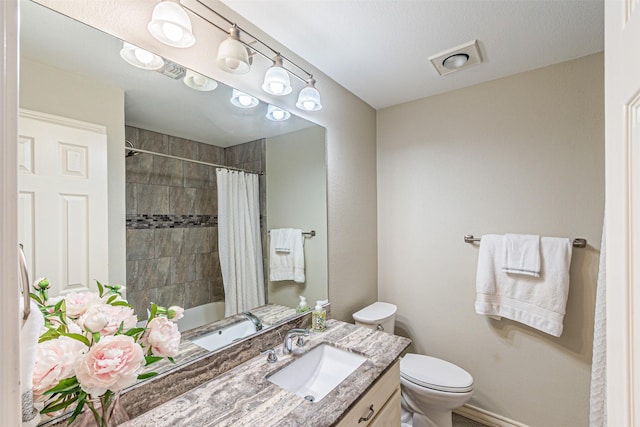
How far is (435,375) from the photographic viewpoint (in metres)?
1.67

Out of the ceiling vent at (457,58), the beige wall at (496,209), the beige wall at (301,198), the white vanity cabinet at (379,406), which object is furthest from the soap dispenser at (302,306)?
the ceiling vent at (457,58)

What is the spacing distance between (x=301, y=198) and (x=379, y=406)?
1127 mm

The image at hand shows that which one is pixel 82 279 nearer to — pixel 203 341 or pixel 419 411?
pixel 203 341

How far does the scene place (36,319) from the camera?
1.38ft

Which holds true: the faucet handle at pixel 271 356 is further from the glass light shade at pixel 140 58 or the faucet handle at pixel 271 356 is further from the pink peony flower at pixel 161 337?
the glass light shade at pixel 140 58

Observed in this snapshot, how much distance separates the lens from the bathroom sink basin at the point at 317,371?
121cm

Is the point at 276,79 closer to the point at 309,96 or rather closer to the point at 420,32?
the point at 309,96

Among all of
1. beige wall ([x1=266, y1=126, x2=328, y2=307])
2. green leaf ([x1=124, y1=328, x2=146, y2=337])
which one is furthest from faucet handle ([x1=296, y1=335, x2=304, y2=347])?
green leaf ([x1=124, y1=328, x2=146, y2=337])

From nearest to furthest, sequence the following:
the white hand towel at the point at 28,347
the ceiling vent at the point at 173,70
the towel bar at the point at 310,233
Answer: the white hand towel at the point at 28,347, the ceiling vent at the point at 173,70, the towel bar at the point at 310,233

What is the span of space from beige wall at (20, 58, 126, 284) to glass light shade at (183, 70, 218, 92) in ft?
0.84

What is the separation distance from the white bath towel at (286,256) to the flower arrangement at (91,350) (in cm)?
83

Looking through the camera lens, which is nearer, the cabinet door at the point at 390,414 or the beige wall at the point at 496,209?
the cabinet door at the point at 390,414

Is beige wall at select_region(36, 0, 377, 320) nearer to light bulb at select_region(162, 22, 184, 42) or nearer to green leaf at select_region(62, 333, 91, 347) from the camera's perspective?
light bulb at select_region(162, 22, 184, 42)

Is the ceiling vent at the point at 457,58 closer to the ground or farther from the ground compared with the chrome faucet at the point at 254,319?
farther from the ground
